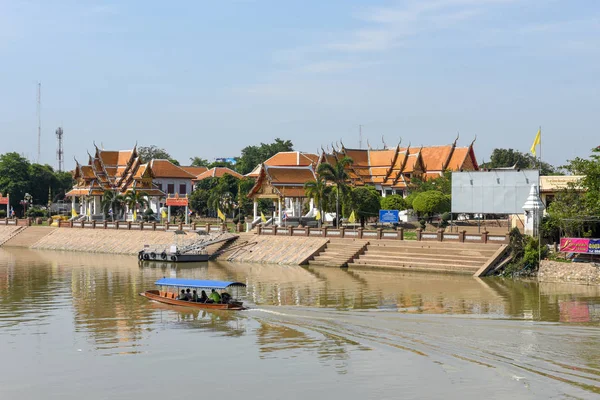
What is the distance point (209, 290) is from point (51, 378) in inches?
508

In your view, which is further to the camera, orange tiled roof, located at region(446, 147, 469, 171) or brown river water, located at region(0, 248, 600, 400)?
orange tiled roof, located at region(446, 147, 469, 171)

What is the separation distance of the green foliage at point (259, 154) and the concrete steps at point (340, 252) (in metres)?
72.8

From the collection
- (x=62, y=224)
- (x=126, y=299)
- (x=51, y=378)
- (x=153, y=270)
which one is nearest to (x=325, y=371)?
(x=51, y=378)

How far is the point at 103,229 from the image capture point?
67.9 m

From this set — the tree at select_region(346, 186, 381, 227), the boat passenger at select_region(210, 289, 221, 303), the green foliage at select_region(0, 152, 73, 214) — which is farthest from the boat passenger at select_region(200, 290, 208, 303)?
the green foliage at select_region(0, 152, 73, 214)

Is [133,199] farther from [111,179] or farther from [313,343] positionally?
[313,343]

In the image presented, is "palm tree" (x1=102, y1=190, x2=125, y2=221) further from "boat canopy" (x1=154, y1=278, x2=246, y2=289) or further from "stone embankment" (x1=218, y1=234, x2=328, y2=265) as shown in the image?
"boat canopy" (x1=154, y1=278, x2=246, y2=289)

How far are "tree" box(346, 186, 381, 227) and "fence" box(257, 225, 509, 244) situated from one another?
219 inches

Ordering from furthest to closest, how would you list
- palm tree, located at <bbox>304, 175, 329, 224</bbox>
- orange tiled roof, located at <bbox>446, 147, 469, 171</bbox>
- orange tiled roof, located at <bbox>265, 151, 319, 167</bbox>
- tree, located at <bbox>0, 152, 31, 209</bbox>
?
1. tree, located at <bbox>0, 152, 31, 209</bbox>
2. orange tiled roof, located at <bbox>265, 151, 319, 167</bbox>
3. orange tiled roof, located at <bbox>446, 147, 469, 171</bbox>
4. palm tree, located at <bbox>304, 175, 329, 224</bbox>

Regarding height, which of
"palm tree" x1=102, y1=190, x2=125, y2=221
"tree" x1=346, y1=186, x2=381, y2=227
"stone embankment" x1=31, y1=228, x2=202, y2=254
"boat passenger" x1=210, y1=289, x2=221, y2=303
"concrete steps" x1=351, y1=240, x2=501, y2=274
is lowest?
"boat passenger" x1=210, y1=289, x2=221, y2=303

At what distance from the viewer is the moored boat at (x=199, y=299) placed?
31.0m

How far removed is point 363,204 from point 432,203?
16.7 ft

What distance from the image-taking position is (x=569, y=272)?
4081 centimetres

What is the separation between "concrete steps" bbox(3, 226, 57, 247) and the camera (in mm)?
69812
